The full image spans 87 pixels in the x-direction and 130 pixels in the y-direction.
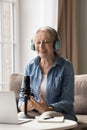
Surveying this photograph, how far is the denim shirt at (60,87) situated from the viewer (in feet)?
7.70

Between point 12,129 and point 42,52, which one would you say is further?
point 42,52

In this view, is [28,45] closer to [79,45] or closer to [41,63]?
[79,45]

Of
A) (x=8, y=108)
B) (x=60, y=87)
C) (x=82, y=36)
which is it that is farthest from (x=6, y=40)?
(x=8, y=108)

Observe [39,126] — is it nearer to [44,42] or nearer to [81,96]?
[44,42]

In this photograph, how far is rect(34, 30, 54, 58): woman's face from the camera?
8.01 feet

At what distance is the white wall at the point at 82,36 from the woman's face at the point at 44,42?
165 centimetres

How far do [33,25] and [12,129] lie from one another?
7.78ft

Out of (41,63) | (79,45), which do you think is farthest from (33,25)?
(41,63)

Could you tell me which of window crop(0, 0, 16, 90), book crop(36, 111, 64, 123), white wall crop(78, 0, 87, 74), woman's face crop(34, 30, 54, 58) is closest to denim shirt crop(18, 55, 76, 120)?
woman's face crop(34, 30, 54, 58)

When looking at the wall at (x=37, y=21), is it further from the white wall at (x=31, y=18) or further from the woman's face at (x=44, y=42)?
the woman's face at (x=44, y=42)

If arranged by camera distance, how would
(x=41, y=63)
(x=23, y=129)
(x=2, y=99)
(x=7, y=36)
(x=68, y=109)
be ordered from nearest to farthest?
(x=23, y=129) → (x=2, y=99) → (x=68, y=109) → (x=41, y=63) → (x=7, y=36)

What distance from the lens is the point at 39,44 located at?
8.04 feet

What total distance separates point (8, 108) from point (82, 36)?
2.50 metres

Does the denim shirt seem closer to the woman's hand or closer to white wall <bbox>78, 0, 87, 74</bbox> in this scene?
the woman's hand
